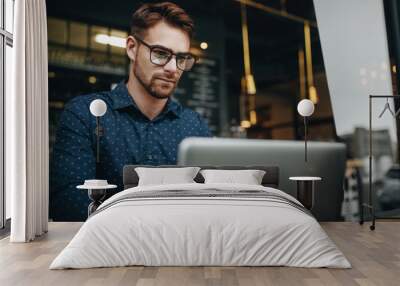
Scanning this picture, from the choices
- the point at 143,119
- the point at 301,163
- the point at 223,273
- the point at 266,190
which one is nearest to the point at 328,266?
the point at 223,273

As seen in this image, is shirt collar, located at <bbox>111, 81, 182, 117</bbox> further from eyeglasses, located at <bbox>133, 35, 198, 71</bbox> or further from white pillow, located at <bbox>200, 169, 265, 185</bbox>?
white pillow, located at <bbox>200, 169, 265, 185</bbox>

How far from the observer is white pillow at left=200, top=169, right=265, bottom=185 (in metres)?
5.32

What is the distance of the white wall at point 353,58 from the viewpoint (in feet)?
20.2

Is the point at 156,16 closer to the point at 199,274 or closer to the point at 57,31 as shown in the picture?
the point at 57,31

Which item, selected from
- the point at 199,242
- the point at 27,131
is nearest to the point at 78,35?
the point at 27,131

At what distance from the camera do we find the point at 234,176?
5.37 metres

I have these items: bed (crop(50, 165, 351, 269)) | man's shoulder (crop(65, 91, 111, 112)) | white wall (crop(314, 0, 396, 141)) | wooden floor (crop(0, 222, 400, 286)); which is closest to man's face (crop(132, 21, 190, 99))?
man's shoulder (crop(65, 91, 111, 112))

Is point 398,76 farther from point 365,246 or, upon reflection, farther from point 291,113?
point 365,246

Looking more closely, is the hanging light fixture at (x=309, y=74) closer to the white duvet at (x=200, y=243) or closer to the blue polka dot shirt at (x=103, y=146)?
the blue polka dot shirt at (x=103, y=146)

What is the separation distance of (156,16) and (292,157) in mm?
2344

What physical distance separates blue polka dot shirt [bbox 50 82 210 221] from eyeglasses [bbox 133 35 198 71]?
504mm

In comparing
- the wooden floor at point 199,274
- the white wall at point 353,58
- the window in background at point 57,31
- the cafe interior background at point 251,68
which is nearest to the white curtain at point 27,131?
the wooden floor at point 199,274

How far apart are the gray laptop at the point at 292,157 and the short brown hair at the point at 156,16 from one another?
139cm

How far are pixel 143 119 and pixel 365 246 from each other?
2861 millimetres
